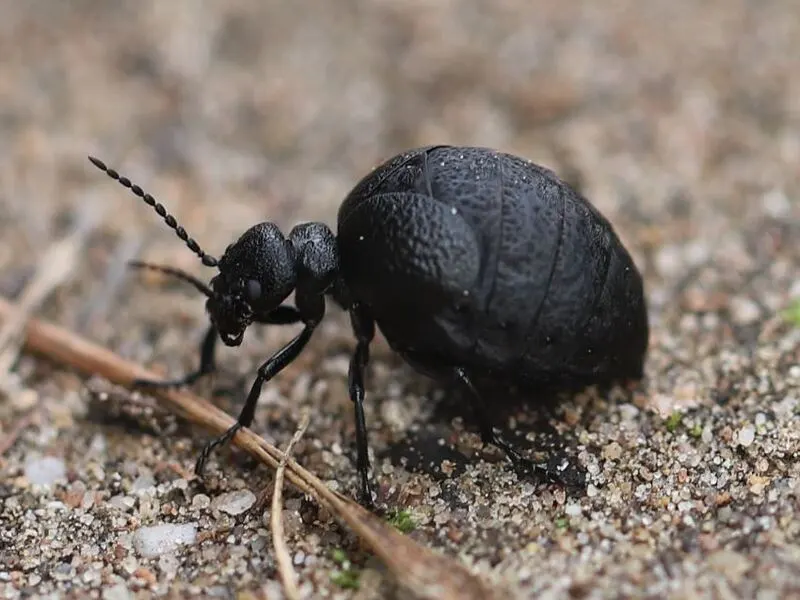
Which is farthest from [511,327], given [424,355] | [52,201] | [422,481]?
[52,201]

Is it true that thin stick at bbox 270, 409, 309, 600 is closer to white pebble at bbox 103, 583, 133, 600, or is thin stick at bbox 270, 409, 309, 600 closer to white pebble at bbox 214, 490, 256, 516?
white pebble at bbox 214, 490, 256, 516

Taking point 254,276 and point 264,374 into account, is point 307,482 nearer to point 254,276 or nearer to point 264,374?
point 264,374

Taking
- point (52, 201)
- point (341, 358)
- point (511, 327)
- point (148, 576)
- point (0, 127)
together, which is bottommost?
point (148, 576)

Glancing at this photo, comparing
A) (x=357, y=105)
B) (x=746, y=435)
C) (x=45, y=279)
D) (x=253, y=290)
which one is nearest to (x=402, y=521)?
(x=253, y=290)

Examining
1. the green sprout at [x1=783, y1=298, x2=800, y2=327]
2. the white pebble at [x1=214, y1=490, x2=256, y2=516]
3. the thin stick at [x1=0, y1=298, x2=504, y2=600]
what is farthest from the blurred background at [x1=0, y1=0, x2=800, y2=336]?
the white pebble at [x1=214, y1=490, x2=256, y2=516]

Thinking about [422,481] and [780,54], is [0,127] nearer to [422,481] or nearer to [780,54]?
[422,481]

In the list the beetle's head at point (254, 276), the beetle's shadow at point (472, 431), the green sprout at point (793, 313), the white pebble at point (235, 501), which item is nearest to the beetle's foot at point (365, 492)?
the beetle's shadow at point (472, 431)

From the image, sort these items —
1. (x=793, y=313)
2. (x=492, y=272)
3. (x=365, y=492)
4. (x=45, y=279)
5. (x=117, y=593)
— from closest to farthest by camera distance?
(x=117, y=593) < (x=492, y=272) < (x=365, y=492) < (x=793, y=313) < (x=45, y=279)
